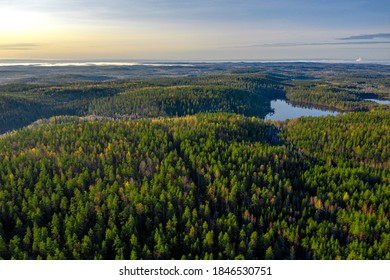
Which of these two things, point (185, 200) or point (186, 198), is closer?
point (185, 200)

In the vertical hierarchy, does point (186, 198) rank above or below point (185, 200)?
above

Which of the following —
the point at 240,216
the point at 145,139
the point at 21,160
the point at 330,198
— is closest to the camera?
the point at 240,216

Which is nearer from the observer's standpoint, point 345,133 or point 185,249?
point 185,249

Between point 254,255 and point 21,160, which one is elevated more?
point 21,160

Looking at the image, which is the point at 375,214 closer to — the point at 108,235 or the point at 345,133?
the point at 108,235

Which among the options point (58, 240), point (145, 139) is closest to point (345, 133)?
point (145, 139)

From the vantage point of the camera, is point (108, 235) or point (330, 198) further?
point (330, 198)

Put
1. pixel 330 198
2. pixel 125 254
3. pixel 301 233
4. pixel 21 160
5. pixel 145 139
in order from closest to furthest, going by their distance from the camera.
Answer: pixel 125 254 < pixel 301 233 < pixel 330 198 < pixel 21 160 < pixel 145 139

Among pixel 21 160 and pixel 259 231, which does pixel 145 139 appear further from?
pixel 259 231

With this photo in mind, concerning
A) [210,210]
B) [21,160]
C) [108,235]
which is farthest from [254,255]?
[21,160]
